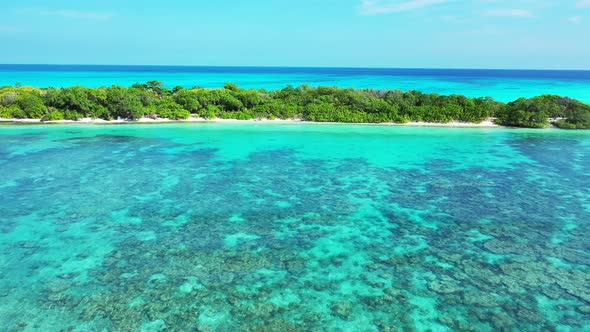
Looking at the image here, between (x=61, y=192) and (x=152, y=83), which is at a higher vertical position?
(x=152, y=83)

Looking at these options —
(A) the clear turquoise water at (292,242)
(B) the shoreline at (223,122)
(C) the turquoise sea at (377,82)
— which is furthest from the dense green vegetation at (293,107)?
(C) the turquoise sea at (377,82)

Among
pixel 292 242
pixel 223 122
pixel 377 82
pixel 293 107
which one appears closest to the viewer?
pixel 292 242

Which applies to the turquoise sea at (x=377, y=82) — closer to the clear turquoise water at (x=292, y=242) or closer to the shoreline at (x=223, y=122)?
the shoreline at (x=223, y=122)

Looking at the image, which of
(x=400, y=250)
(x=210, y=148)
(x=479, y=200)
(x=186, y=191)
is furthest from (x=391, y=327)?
(x=210, y=148)

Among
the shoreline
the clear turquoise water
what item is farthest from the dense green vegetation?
the clear turquoise water

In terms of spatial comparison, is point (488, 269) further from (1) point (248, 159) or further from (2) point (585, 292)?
(1) point (248, 159)

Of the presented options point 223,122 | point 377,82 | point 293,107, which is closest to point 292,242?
point 223,122

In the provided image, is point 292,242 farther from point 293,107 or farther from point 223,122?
point 293,107
